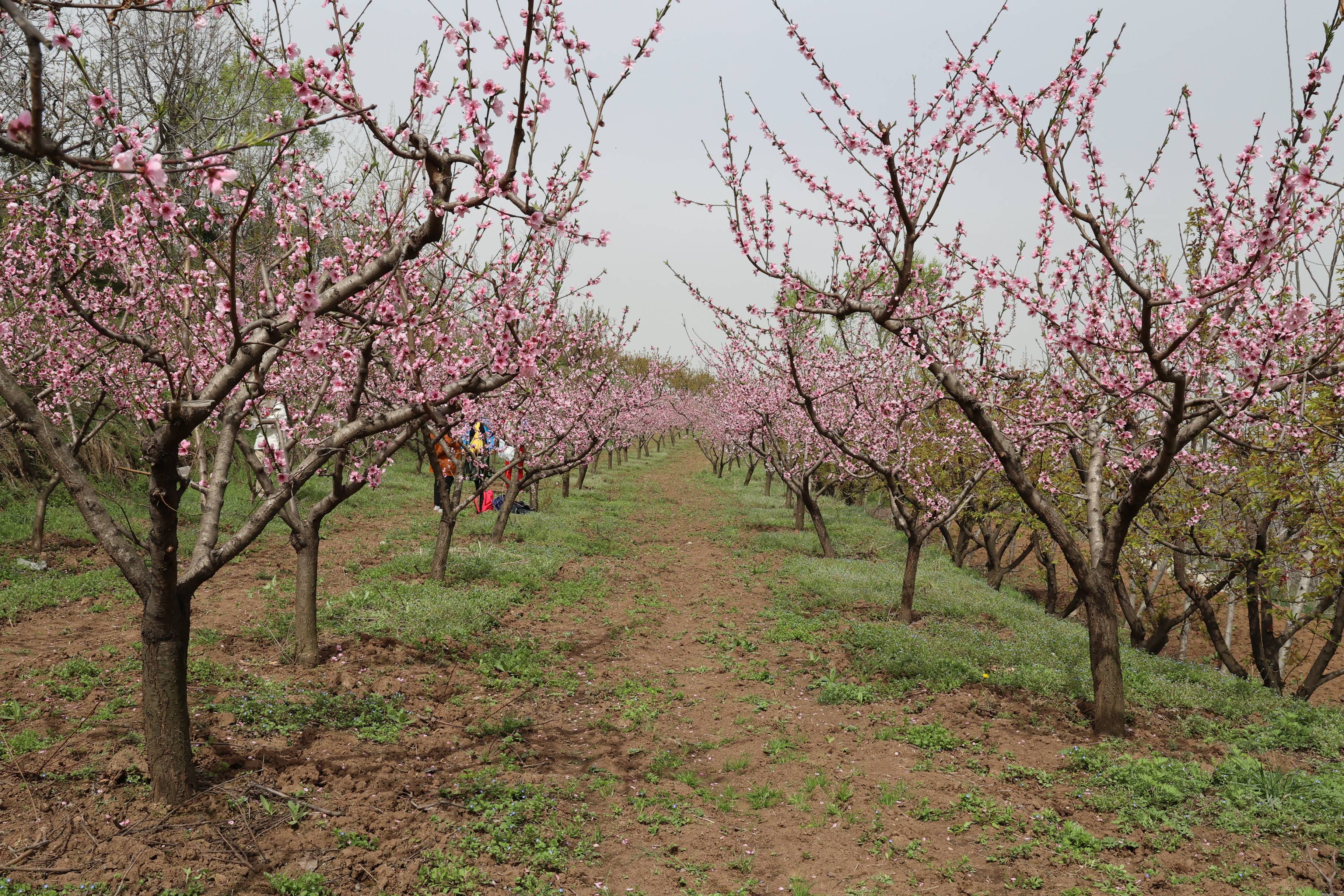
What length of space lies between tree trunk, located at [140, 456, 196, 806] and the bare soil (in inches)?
7.8

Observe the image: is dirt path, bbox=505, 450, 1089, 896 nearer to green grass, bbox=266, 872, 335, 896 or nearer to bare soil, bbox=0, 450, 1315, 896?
bare soil, bbox=0, 450, 1315, 896

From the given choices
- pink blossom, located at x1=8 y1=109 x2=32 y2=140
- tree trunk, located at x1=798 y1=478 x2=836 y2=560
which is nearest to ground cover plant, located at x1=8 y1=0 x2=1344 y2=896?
pink blossom, located at x1=8 y1=109 x2=32 y2=140

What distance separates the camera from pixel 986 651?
9.49 m

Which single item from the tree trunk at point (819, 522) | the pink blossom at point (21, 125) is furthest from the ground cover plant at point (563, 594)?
the tree trunk at point (819, 522)

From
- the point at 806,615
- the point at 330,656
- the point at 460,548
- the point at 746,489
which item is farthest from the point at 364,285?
the point at 746,489

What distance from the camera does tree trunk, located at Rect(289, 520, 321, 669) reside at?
777 cm

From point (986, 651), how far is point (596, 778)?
5.85 metres

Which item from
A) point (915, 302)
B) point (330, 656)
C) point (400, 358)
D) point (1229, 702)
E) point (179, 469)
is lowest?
point (330, 656)

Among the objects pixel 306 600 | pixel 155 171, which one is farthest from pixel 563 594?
pixel 155 171

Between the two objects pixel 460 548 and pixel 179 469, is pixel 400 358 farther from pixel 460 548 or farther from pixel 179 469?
pixel 460 548

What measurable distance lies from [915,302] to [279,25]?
708cm

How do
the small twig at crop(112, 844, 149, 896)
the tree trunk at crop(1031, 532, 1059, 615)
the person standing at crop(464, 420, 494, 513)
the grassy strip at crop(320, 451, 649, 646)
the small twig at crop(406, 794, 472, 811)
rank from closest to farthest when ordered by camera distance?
the small twig at crop(112, 844, 149, 896) → the small twig at crop(406, 794, 472, 811) → the grassy strip at crop(320, 451, 649, 646) → the tree trunk at crop(1031, 532, 1059, 615) → the person standing at crop(464, 420, 494, 513)

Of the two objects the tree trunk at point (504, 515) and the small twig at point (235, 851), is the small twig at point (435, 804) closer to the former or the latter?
the small twig at point (235, 851)

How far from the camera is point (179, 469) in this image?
177 inches
